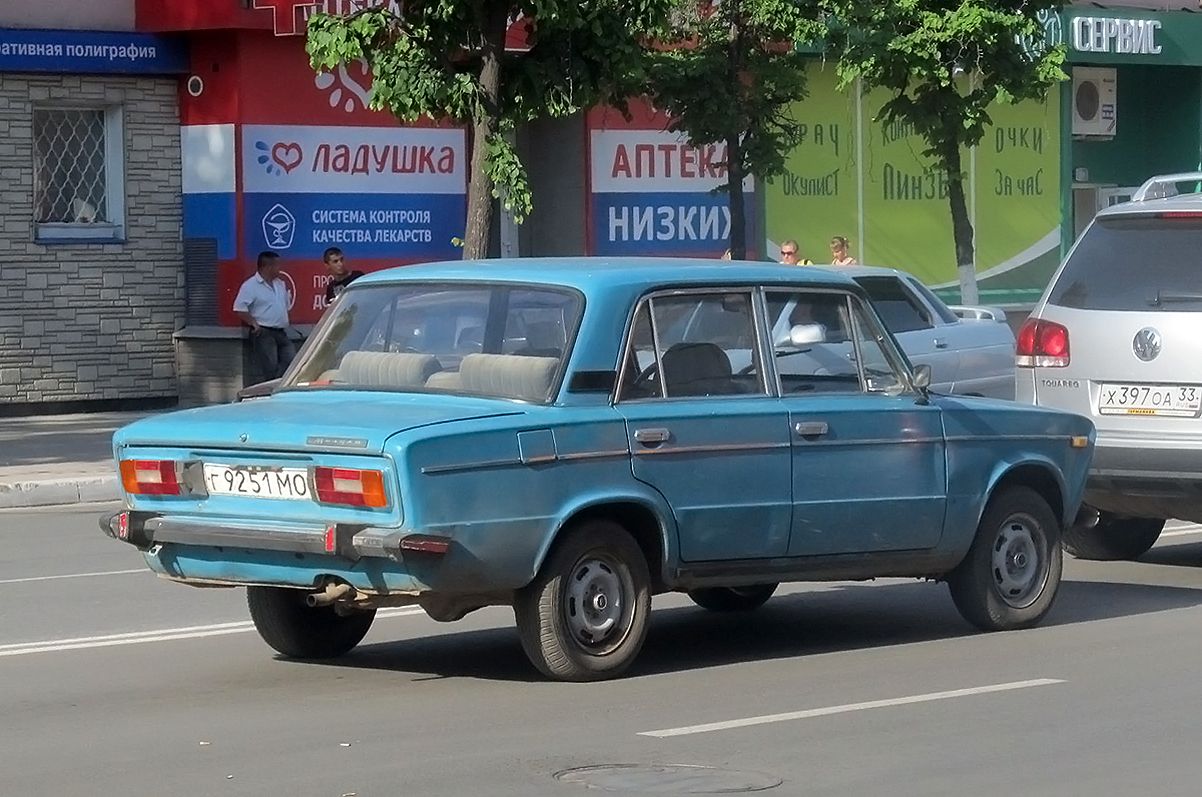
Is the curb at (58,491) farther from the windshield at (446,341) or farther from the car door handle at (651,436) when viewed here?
the car door handle at (651,436)

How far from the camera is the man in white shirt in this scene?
22141mm

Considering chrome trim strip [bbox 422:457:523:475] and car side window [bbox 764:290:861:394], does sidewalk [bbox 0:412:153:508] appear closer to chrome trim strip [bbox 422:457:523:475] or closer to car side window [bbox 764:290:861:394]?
car side window [bbox 764:290:861:394]

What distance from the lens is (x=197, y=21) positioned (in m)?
22.6

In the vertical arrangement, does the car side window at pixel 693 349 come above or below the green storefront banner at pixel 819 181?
below

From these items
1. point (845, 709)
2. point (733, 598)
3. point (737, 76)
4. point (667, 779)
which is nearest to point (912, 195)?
point (737, 76)

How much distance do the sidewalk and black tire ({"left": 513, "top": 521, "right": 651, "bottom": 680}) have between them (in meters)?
5.93

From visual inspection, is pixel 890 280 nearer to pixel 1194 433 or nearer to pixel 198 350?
pixel 1194 433

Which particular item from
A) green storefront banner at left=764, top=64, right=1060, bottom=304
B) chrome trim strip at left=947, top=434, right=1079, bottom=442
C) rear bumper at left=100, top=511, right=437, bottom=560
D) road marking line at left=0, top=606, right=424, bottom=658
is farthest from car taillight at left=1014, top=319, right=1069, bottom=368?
green storefront banner at left=764, top=64, right=1060, bottom=304

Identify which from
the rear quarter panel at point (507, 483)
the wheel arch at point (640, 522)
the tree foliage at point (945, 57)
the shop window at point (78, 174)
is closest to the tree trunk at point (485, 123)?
the tree foliage at point (945, 57)

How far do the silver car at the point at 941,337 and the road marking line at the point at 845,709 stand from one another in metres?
8.00

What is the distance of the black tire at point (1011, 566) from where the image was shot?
9727mm

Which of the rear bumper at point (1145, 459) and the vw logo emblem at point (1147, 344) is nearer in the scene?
the rear bumper at point (1145, 459)

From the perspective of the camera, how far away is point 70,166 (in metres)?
22.6

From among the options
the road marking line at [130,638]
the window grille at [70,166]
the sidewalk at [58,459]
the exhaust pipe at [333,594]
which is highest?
the window grille at [70,166]
